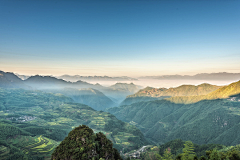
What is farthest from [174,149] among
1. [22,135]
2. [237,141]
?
[22,135]

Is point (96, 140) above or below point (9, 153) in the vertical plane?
above

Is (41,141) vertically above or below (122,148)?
above

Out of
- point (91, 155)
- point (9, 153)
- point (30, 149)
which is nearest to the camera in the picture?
point (91, 155)

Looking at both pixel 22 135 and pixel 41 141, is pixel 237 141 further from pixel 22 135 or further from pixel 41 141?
pixel 22 135

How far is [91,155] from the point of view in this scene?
39375 millimetres

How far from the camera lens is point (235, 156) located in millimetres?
20438

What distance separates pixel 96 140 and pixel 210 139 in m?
223

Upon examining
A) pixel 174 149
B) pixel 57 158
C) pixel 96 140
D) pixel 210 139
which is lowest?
pixel 210 139

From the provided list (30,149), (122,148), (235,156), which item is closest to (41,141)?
(30,149)

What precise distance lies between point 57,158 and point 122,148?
5695 inches

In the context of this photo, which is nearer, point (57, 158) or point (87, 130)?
point (57, 158)

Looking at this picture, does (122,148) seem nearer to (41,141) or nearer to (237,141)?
(41,141)

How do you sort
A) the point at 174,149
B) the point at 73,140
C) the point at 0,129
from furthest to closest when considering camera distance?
the point at 174,149 < the point at 0,129 < the point at 73,140

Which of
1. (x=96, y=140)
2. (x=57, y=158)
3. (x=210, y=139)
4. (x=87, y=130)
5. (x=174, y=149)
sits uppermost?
(x=87, y=130)
